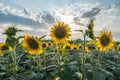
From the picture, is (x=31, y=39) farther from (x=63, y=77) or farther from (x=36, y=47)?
(x=63, y=77)

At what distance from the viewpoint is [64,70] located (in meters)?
4.60

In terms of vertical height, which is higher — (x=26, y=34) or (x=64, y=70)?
(x=26, y=34)

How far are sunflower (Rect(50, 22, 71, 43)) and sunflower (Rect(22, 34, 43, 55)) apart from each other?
0.29 m

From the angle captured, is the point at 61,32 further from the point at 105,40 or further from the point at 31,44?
the point at 105,40

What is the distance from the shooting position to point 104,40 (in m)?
6.69

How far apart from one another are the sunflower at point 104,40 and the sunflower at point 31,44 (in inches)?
45.8

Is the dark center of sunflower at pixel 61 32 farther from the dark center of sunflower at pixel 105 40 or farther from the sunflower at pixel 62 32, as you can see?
the dark center of sunflower at pixel 105 40

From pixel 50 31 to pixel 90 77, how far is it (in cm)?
166

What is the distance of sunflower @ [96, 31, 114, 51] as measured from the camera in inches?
257

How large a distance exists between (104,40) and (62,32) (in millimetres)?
1026

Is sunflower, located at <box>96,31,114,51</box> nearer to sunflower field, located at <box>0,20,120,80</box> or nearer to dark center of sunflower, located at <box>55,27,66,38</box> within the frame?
sunflower field, located at <box>0,20,120,80</box>

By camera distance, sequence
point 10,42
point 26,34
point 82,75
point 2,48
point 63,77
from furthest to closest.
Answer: point 2,48
point 26,34
point 10,42
point 82,75
point 63,77

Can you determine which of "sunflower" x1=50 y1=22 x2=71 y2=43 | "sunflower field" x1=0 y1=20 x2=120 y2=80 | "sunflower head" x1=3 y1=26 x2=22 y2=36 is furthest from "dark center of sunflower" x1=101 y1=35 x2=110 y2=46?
"sunflower head" x1=3 y1=26 x2=22 y2=36

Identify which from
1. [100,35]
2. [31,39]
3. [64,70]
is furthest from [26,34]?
[64,70]
